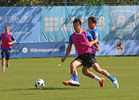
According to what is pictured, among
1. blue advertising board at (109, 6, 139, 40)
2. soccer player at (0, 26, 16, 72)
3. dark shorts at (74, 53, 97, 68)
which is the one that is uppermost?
dark shorts at (74, 53, 97, 68)

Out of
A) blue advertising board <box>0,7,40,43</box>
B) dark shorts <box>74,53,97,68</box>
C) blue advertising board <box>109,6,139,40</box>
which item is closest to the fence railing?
blue advertising board <box>109,6,139,40</box>

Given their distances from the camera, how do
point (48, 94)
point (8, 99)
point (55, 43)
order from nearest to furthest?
point (8, 99) → point (48, 94) → point (55, 43)

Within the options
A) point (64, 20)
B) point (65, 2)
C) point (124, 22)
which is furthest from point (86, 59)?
point (124, 22)

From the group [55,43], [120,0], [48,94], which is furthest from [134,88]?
[120,0]

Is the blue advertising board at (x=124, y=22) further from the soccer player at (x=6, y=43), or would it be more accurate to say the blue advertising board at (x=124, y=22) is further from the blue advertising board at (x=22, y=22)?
the soccer player at (x=6, y=43)

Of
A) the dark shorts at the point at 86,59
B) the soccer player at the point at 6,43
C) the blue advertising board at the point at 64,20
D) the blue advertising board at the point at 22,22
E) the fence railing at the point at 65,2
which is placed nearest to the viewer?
the dark shorts at the point at 86,59

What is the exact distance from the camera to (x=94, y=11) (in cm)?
2773

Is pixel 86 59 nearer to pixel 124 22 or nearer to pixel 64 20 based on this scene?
pixel 64 20

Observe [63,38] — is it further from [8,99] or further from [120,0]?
[8,99]

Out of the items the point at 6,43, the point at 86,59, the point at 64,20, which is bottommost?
the point at 64,20

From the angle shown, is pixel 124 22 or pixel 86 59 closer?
pixel 86 59

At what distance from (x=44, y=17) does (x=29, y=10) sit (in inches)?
56.4

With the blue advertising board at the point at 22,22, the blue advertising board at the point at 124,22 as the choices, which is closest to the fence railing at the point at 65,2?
the blue advertising board at the point at 124,22

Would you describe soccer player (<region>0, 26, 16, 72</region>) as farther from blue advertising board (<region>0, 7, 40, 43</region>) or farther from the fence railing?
the fence railing
